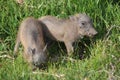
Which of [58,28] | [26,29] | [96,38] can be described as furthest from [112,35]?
[26,29]

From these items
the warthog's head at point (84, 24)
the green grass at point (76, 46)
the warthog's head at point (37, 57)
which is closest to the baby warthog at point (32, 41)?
the warthog's head at point (37, 57)

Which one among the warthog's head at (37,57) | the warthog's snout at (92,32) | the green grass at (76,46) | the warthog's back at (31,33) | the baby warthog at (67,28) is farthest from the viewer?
the baby warthog at (67,28)

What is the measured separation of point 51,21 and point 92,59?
88 centimetres

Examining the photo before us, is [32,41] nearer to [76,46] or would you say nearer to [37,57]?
[37,57]

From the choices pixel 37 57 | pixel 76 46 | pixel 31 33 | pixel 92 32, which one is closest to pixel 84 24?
pixel 92 32

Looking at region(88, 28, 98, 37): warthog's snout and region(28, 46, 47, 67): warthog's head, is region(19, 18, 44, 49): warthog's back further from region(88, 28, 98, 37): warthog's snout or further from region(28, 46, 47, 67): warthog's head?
region(88, 28, 98, 37): warthog's snout

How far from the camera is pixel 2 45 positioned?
719 centimetres

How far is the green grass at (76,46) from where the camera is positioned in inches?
251

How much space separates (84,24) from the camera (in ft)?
23.5

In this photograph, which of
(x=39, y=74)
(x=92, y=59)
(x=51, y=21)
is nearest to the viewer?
(x=39, y=74)

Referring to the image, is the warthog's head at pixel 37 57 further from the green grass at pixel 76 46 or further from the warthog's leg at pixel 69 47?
the warthog's leg at pixel 69 47

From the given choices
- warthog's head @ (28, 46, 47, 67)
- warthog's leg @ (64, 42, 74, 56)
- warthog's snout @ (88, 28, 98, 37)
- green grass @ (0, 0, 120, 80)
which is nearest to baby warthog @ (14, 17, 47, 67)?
warthog's head @ (28, 46, 47, 67)

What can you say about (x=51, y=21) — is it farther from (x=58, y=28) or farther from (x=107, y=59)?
(x=107, y=59)

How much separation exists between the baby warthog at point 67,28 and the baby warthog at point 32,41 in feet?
0.60
